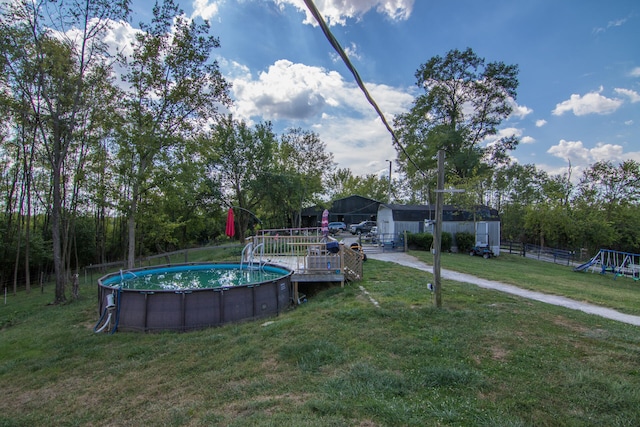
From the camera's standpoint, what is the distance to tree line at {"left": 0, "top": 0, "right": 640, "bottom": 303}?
11656 mm

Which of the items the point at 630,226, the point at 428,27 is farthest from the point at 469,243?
the point at 428,27

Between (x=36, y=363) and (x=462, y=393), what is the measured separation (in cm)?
672

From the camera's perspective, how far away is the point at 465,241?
22.3 meters

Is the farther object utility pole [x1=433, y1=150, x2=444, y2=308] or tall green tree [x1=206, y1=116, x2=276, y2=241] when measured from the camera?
tall green tree [x1=206, y1=116, x2=276, y2=241]

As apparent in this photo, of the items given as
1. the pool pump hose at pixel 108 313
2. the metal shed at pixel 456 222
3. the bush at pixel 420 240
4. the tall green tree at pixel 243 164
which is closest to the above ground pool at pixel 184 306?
the pool pump hose at pixel 108 313

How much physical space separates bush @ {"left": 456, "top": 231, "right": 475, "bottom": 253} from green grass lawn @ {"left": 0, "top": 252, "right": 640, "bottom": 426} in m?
16.3

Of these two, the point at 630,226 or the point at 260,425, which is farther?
the point at 630,226

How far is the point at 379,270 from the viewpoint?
11820 millimetres

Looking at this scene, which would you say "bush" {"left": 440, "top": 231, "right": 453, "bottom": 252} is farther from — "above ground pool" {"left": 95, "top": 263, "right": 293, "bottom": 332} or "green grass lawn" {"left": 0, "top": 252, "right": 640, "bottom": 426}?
"above ground pool" {"left": 95, "top": 263, "right": 293, "bottom": 332}

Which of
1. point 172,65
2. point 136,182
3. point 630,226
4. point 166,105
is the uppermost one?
point 172,65

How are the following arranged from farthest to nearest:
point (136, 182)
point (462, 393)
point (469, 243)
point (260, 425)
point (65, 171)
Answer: point (469, 243) < point (65, 171) < point (136, 182) < point (462, 393) < point (260, 425)

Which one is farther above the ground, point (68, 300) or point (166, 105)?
point (166, 105)

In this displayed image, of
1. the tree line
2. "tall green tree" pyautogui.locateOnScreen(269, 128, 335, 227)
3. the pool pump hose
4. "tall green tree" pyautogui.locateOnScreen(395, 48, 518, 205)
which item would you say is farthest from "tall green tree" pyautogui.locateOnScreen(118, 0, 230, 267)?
"tall green tree" pyautogui.locateOnScreen(395, 48, 518, 205)

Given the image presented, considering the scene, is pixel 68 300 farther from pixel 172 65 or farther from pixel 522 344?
pixel 522 344
